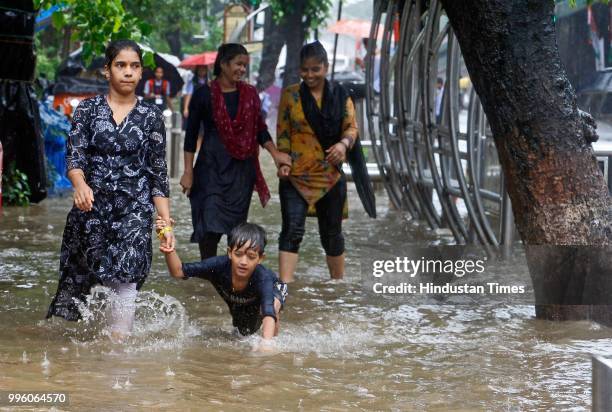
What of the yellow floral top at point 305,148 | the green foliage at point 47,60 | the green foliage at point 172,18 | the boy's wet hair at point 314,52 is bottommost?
the yellow floral top at point 305,148

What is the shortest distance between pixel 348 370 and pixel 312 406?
70 cm

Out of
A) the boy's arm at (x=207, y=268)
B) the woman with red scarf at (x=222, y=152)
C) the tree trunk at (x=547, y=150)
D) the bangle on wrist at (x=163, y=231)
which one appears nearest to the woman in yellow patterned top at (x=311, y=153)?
the woman with red scarf at (x=222, y=152)

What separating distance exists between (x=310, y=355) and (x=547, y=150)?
1.74m

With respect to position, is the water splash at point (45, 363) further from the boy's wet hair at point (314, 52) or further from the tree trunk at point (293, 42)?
the tree trunk at point (293, 42)

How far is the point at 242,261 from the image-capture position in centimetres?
592

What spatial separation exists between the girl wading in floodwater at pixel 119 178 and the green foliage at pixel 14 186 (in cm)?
689

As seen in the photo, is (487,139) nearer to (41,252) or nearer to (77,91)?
(41,252)

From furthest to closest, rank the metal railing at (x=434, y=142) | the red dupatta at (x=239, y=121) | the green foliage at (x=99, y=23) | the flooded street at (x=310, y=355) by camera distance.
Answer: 1. the green foliage at (x=99, y=23)
2. the metal railing at (x=434, y=142)
3. the red dupatta at (x=239, y=121)
4. the flooded street at (x=310, y=355)

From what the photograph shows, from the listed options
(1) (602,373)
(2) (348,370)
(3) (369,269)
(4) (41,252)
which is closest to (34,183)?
(4) (41,252)

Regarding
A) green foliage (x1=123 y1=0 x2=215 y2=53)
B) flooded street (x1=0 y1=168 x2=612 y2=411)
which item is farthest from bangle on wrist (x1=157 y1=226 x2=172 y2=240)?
green foliage (x1=123 y1=0 x2=215 y2=53)

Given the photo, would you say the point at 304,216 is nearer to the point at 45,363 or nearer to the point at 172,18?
the point at 45,363

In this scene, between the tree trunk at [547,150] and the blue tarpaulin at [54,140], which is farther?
the blue tarpaulin at [54,140]

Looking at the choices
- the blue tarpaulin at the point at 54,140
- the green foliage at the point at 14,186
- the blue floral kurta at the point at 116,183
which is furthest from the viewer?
the blue tarpaulin at the point at 54,140

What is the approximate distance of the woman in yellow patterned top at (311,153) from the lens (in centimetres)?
827
